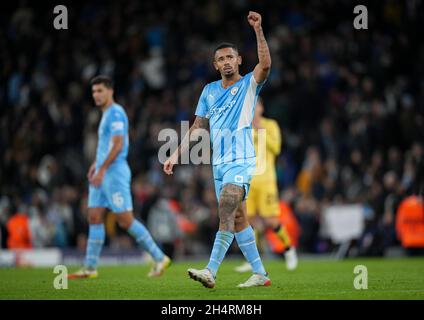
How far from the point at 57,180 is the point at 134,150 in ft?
6.77

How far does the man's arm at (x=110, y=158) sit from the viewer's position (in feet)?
39.4

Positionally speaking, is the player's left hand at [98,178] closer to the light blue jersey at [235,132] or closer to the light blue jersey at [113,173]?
the light blue jersey at [113,173]

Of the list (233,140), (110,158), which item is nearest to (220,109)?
(233,140)

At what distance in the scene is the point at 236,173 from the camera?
9.55m

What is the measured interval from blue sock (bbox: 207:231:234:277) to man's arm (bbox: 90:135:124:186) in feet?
10.4

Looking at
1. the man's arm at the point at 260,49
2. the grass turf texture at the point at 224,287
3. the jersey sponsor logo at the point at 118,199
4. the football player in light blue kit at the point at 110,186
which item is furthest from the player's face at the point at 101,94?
the man's arm at the point at 260,49

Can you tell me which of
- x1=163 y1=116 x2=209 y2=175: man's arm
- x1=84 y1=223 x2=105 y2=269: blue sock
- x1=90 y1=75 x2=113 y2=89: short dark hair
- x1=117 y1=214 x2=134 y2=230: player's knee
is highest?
x1=90 y1=75 x2=113 y2=89: short dark hair

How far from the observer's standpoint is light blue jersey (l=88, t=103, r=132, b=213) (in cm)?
1221

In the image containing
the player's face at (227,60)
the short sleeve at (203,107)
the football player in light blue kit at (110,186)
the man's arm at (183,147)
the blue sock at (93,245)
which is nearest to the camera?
the player's face at (227,60)

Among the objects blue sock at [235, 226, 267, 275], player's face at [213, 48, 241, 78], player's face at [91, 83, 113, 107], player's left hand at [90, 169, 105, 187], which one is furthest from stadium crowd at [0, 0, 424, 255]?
player's face at [213, 48, 241, 78]

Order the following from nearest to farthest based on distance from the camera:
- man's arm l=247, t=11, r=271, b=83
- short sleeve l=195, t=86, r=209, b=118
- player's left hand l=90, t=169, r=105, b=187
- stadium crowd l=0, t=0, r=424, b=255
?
man's arm l=247, t=11, r=271, b=83 → short sleeve l=195, t=86, r=209, b=118 → player's left hand l=90, t=169, r=105, b=187 → stadium crowd l=0, t=0, r=424, b=255

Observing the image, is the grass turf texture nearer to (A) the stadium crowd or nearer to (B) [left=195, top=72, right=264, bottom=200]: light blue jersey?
(B) [left=195, top=72, right=264, bottom=200]: light blue jersey
